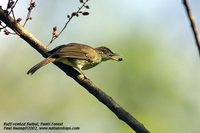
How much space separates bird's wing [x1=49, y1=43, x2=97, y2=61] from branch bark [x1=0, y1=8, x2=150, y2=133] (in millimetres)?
487

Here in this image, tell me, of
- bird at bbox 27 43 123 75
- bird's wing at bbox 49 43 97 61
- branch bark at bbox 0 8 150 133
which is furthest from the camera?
bird's wing at bbox 49 43 97 61

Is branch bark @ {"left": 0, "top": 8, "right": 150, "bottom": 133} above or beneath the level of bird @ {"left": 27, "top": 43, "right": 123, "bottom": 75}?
beneath

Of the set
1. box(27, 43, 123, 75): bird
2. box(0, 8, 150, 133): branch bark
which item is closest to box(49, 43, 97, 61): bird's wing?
box(27, 43, 123, 75): bird

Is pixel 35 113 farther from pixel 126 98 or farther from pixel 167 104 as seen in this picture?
pixel 167 104

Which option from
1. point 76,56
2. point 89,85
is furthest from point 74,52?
point 89,85

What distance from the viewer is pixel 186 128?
1021 centimetres

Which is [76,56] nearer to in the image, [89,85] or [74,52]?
[74,52]

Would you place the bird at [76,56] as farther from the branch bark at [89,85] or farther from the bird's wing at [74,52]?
A: the branch bark at [89,85]

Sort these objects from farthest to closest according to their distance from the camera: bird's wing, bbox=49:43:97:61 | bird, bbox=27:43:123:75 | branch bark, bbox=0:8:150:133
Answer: bird's wing, bbox=49:43:97:61, bird, bbox=27:43:123:75, branch bark, bbox=0:8:150:133

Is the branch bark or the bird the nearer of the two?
the branch bark

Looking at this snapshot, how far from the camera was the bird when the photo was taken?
5141 mm

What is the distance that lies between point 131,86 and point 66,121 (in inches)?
67.6

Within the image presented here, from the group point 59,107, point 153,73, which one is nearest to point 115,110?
point 59,107

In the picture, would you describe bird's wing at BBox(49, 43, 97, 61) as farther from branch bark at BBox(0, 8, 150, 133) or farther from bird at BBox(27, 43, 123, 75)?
branch bark at BBox(0, 8, 150, 133)
